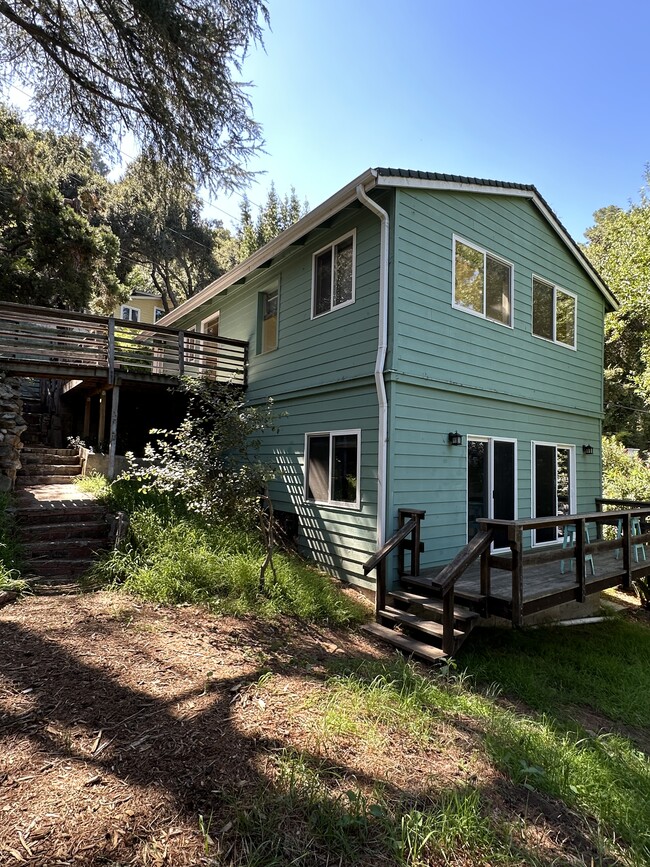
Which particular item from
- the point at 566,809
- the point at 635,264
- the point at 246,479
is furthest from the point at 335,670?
the point at 635,264

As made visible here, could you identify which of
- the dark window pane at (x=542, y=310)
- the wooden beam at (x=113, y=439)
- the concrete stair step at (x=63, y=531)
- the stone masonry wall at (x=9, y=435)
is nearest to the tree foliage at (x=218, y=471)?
the concrete stair step at (x=63, y=531)

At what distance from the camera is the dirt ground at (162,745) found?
191 centimetres

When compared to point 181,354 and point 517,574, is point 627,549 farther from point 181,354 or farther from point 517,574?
point 181,354

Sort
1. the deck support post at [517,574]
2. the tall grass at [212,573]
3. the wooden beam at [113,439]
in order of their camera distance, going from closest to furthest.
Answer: the deck support post at [517,574] < the tall grass at [212,573] < the wooden beam at [113,439]

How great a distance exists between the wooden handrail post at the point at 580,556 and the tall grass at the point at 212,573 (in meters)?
2.57

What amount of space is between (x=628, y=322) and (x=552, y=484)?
1242 cm

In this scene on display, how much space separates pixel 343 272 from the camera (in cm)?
693

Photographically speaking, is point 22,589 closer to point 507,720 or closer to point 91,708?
point 91,708

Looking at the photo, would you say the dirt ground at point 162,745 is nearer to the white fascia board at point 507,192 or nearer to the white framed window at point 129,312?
the white fascia board at point 507,192

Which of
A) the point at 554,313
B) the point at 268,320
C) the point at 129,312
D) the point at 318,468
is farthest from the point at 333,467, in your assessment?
the point at 129,312

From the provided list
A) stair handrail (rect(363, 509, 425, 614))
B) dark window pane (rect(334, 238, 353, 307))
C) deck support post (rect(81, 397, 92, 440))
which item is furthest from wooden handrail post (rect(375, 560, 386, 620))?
deck support post (rect(81, 397, 92, 440))

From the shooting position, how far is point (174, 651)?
12.0 feet

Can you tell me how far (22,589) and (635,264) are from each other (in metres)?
16.4

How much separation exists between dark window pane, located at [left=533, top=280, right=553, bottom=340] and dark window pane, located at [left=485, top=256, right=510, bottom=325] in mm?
930
